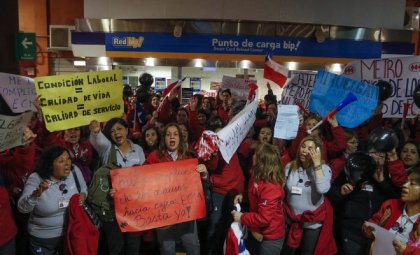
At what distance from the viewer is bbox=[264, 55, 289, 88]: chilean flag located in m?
5.95

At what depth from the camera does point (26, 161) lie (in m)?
3.61

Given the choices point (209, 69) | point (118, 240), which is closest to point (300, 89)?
point (118, 240)

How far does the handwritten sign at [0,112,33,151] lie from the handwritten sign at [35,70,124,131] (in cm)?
23

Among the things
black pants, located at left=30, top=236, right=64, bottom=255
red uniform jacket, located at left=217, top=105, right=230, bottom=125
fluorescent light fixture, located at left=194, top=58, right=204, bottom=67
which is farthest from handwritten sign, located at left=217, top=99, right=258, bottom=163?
fluorescent light fixture, located at left=194, top=58, right=204, bottom=67

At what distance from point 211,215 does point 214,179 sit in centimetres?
41

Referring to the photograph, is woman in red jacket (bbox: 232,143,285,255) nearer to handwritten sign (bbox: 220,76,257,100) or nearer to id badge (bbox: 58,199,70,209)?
id badge (bbox: 58,199,70,209)

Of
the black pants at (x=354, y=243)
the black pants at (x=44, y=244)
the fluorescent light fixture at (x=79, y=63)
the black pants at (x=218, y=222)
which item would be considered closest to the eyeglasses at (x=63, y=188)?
the black pants at (x=44, y=244)

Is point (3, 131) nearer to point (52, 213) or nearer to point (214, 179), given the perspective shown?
point (52, 213)

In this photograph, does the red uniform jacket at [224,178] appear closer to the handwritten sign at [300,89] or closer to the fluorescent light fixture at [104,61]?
the handwritten sign at [300,89]

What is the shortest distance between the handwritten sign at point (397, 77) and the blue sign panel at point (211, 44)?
7188mm

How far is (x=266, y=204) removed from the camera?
3.07m

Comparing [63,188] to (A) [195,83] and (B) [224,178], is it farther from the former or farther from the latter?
(A) [195,83]

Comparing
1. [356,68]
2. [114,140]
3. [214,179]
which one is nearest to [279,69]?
[356,68]

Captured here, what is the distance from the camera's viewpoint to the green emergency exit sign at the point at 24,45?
20.7ft
